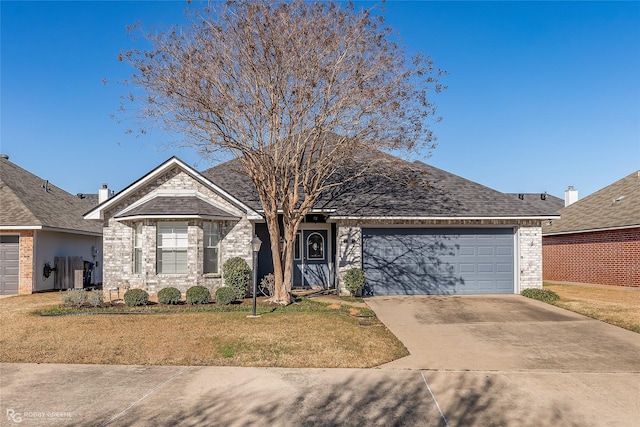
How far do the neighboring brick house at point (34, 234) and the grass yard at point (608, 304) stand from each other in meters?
16.4

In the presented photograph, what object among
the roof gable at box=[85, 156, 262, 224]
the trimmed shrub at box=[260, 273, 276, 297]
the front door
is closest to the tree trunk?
the trimmed shrub at box=[260, 273, 276, 297]

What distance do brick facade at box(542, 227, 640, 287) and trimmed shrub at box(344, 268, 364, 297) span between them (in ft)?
37.8

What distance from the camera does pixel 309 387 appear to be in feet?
21.1

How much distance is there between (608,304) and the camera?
1361 centimetres

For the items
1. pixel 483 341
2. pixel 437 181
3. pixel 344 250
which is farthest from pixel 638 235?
pixel 483 341

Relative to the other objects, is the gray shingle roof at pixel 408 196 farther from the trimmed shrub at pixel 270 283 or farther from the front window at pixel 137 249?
the front window at pixel 137 249

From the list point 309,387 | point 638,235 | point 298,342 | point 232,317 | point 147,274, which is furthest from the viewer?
point 638,235

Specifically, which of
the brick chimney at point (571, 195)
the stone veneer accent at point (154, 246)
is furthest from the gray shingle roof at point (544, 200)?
the stone veneer accent at point (154, 246)

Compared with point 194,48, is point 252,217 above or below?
below

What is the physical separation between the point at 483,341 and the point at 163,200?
10977mm

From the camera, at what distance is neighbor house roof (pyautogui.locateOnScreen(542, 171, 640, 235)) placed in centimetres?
1975

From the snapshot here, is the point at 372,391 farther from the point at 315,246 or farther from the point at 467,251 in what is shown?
the point at 315,246

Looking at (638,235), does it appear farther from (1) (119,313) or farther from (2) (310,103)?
(1) (119,313)

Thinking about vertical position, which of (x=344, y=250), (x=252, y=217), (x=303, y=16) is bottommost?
(x=344, y=250)
